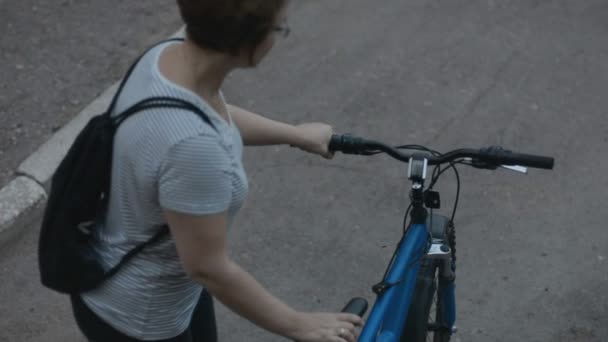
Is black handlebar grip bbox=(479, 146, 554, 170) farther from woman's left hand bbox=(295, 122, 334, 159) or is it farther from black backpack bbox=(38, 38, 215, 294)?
black backpack bbox=(38, 38, 215, 294)

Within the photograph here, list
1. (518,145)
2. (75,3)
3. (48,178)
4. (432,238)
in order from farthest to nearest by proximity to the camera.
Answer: (75,3) → (518,145) → (48,178) → (432,238)

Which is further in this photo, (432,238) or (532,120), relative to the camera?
(532,120)

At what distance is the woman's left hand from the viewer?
2482mm

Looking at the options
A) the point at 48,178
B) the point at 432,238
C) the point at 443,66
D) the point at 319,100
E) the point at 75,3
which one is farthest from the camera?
the point at 75,3

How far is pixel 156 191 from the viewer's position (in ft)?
5.83

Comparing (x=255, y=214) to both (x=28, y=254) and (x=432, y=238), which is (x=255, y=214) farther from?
(x=432, y=238)

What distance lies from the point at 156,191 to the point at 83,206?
0.22 meters

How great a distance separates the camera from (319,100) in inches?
208

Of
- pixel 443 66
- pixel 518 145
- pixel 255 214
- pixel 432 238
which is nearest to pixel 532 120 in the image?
pixel 518 145

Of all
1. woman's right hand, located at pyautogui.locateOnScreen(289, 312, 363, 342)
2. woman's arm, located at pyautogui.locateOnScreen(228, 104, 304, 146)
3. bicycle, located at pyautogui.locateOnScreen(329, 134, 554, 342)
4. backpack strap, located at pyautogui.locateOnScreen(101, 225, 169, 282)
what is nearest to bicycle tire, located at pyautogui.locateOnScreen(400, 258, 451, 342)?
bicycle, located at pyautogui.locateOnScreen(329, 134, 554, 342)

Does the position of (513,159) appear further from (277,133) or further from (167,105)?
Answer: (167,105)

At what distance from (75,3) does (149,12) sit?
53 centimetres

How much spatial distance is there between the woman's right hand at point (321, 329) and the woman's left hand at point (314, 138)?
0.65 metres

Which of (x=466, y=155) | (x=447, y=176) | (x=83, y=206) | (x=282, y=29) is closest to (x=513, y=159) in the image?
(x=466, y=155)
